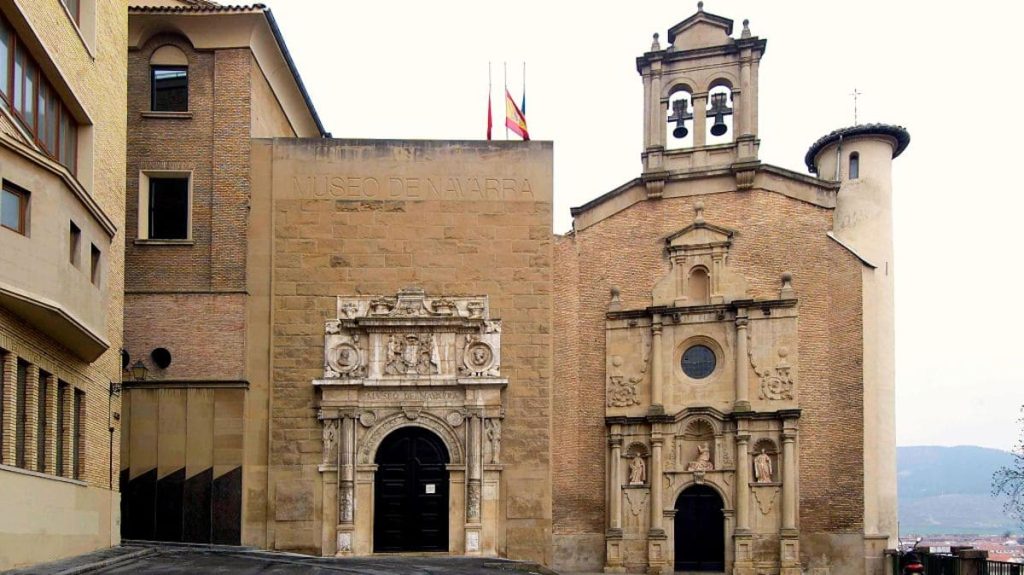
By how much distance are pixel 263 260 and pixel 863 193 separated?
54.7 feet

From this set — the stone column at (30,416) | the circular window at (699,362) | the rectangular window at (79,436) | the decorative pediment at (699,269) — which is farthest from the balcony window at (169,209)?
the circular window at (699,362)

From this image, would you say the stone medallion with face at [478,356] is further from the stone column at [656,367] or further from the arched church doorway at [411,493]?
the stone column at [656,367]

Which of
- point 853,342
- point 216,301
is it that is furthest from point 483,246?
point 853,342

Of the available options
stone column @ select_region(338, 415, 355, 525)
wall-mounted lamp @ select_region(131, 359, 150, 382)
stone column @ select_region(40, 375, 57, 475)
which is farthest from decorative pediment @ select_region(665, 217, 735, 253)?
stone column @ select_region(40, 375, 57, 475)

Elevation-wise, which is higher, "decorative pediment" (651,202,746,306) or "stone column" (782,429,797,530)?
"decorative pediment" (651,202,746,306)

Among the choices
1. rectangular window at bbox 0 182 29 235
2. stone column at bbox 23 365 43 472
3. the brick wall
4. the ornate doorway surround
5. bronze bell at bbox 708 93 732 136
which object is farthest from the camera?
bronze bell at bbox 708 93 732 136

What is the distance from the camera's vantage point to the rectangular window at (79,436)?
21.0 metres

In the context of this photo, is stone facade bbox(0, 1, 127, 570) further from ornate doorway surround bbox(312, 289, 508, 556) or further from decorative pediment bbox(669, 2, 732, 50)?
decorative pediment bbox(669, 2, 732, 50)

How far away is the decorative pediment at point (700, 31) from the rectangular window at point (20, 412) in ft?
75.5

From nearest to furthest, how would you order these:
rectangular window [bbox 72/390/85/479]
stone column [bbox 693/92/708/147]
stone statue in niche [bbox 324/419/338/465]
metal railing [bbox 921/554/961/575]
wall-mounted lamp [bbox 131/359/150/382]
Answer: rectangular window [bbox 72/390/85/479] → wall-mounted lamp [bbox 131/359/150/382] → metal railing [bbox 921/554/961/575] → stone statue in niche [bbox 324/419/338/465] → stone column [bbox 693/92/708/147]

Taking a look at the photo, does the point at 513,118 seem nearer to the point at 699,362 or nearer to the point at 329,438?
the point at 699,362

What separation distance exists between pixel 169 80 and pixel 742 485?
17.8m

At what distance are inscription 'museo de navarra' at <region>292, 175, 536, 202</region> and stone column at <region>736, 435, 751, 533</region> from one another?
9628 millimetres

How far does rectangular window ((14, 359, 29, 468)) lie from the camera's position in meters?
17.9
